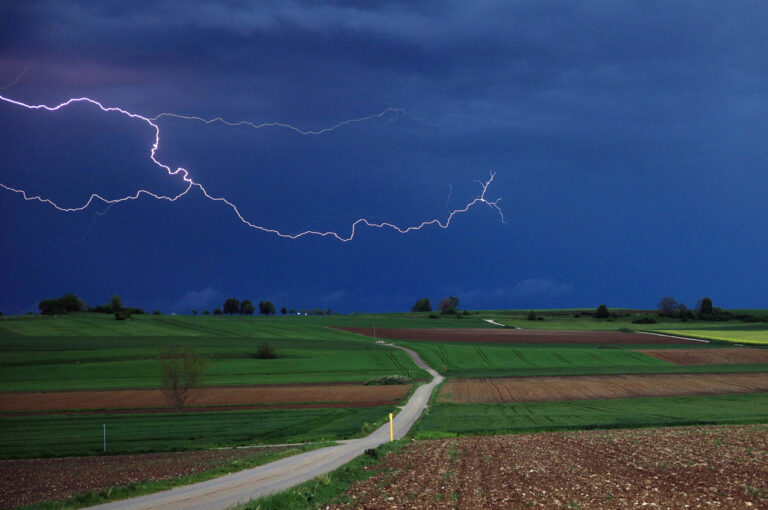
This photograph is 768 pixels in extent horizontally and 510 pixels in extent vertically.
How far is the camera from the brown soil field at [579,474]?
1524 cm

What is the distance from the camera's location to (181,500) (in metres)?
18.4

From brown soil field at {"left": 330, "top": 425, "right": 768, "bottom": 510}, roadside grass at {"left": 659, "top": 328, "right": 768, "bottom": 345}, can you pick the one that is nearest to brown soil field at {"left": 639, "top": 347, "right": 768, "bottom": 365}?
roadside grass at {"left": 659, "top": 328, "right": 768, "bottom": 345}

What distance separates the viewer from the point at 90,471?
1005 inches

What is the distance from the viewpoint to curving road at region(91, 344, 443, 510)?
18.0 metres

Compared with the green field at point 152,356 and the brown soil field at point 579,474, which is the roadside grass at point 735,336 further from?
the brown soil field at point 579,474

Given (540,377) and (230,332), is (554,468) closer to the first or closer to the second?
(540,377)

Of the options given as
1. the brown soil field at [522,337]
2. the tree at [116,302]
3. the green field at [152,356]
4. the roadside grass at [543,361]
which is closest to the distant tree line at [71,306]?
the tree at [116,302]

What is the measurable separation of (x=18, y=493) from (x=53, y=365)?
193 ft

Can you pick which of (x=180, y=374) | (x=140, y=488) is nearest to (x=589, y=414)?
(x=140, y=488)

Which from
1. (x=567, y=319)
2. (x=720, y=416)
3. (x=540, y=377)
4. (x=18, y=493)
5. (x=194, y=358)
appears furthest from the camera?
(x=567, y=319)

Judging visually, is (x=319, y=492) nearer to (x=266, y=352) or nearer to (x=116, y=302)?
(x=266, y=352)

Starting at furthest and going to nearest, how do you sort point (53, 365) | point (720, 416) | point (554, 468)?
point (53, 365) < point (720, 416) < point (554, 468)

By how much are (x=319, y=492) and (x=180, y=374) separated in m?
35.7

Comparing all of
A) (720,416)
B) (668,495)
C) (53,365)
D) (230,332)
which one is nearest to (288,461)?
(668,495)
